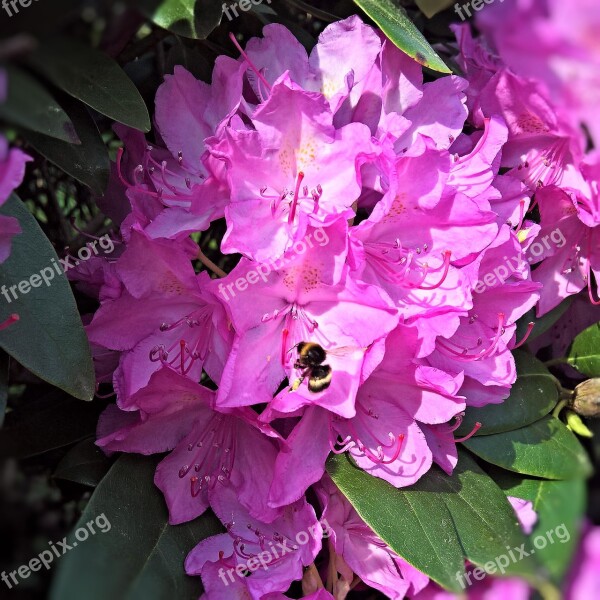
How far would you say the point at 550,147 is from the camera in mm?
1089

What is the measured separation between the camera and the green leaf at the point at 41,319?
3.05 ft

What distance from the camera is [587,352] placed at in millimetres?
1221

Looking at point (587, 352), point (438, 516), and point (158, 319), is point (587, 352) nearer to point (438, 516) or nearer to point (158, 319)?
point (438, 516)

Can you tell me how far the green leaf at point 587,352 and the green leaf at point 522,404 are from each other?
0.06 metres

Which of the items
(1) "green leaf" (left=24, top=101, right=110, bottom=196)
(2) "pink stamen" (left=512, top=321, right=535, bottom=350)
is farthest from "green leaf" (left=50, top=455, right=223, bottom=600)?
(2) "pink stamen" (left=512, top=321, right=535, bottom=350)

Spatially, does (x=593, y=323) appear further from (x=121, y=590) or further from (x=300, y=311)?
(x=121, y=590)

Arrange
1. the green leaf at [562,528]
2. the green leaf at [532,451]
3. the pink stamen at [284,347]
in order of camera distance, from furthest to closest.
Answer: the green leaf at [532,451] → the pink stamen at [284,347] → the green leaf at [562,528]

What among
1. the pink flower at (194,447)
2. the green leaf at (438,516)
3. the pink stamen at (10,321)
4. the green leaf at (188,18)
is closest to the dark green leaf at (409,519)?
the green leaf at (438,516)

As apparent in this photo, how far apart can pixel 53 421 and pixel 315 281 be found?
0.43 meters

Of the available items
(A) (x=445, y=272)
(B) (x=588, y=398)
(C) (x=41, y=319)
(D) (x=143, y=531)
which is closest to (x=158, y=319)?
(C) (x=41, y=319)

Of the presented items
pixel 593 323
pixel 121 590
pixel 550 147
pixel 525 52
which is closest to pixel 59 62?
pixel 525 52

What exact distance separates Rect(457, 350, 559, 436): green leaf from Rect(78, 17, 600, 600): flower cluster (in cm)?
5

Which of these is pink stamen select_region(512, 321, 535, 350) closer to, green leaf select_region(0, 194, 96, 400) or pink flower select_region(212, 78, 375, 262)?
pink flower select_region(212, 78, 375, 262)

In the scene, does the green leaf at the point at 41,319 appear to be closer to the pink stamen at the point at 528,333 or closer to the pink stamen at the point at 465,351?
the pink stamen at the point at 465,351
